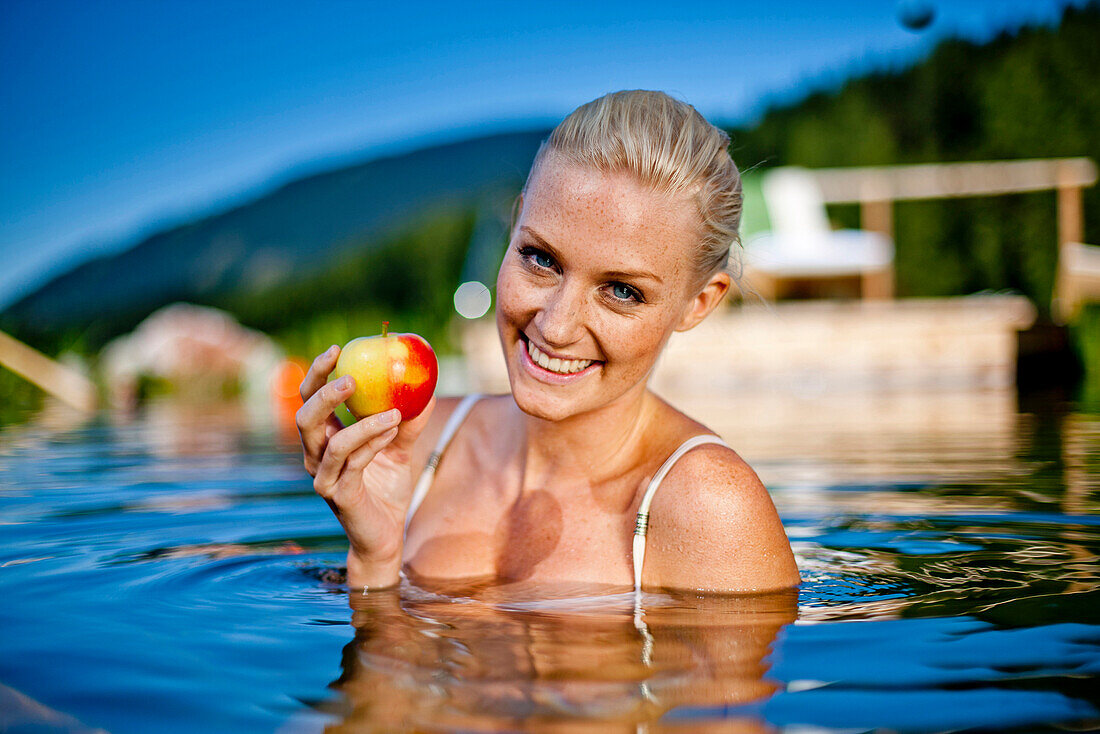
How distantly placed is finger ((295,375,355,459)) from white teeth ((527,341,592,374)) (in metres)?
0.52

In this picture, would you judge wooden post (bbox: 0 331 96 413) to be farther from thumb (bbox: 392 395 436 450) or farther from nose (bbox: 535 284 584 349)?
nose (bbox: 535 284 584 349)

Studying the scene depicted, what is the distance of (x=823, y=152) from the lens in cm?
3130

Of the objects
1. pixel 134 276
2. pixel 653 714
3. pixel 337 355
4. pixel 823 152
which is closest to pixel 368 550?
pixel 337 355

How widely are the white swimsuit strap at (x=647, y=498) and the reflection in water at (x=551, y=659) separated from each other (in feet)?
0.28

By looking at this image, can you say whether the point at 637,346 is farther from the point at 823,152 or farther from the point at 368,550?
the point at 823,152

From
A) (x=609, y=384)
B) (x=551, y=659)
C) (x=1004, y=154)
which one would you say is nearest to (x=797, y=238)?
(x=1004, y=154)

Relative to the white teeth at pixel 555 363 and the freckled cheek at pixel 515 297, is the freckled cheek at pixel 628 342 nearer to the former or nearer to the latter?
the white teeth at pixel 555 363

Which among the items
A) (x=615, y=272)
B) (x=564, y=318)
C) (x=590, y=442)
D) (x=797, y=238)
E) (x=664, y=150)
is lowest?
(x=590, y=442)

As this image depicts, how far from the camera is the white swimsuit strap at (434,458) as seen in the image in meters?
3.06

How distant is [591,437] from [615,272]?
0.62m

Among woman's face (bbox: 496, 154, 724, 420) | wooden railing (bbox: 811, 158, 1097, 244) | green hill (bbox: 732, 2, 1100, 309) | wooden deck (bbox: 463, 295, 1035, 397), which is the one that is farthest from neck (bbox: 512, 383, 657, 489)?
green hill (bbox: 732, 2, 1100, 309)

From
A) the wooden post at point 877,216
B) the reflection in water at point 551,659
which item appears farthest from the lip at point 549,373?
the wooden post at point 877,216

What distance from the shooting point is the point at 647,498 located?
8.43 ft

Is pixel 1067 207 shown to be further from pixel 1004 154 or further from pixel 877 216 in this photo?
pixel 1004 154
